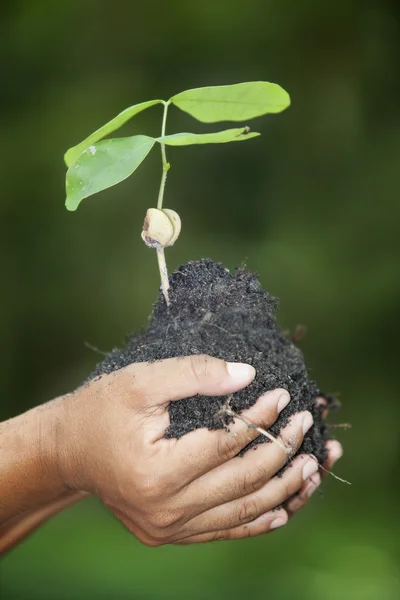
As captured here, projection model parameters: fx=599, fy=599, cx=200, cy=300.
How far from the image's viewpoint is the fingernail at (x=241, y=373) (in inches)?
26.5

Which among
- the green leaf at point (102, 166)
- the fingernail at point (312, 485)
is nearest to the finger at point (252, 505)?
the fingernail at point (312, 485)

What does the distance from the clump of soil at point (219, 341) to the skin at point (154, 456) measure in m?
0.02

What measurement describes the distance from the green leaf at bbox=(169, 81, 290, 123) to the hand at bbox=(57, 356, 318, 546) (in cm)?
30

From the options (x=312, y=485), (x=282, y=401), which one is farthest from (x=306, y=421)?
(x=312, y=485)

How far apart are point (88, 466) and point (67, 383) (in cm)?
180

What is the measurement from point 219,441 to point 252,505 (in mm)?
140

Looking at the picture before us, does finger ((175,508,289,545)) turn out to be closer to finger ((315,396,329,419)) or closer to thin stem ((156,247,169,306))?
finger ((315,396,329,419))

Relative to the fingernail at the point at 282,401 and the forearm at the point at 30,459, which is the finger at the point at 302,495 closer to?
the fingernail at the point at 282,401

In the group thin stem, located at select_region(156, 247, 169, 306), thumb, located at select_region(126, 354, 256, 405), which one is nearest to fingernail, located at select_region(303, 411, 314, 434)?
thumb, located at select_region(126, 354, 256, 405)

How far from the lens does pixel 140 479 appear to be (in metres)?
0.69

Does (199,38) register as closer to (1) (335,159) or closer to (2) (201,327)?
(1) (335,159)

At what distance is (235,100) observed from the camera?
709 mm

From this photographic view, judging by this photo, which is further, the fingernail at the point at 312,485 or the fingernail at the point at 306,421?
the fingernail at the point at 312,485

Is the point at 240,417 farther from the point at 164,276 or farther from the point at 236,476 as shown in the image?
the point at 164,276
